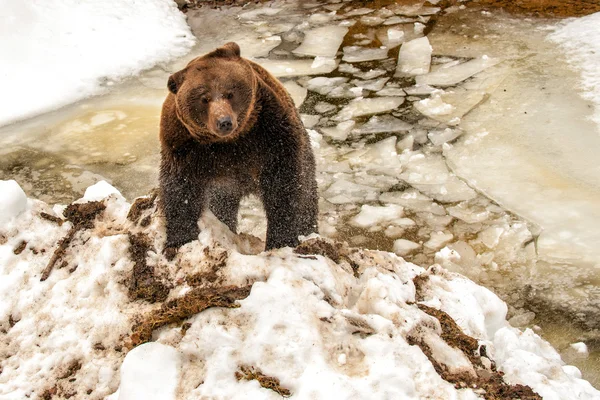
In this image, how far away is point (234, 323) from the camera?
90.1 inches

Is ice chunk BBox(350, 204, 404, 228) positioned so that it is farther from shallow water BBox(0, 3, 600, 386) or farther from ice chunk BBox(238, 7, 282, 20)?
ice chunk BBox(238, 7, 282, 20)

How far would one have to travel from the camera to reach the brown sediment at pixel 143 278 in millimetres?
2607

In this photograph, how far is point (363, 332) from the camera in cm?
234

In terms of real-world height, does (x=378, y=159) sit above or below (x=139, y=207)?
below

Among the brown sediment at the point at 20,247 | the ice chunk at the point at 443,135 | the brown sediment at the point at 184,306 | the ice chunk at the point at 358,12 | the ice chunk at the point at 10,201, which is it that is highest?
the ice chunk at the point at 10,201

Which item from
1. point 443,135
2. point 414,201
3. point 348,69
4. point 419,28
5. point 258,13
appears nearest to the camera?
Answer: point 414,201

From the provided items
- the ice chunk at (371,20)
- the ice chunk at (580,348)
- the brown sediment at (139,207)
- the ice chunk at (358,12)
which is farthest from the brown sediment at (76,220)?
the ice chunk at (358,12)

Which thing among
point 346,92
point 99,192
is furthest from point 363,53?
point 99,192

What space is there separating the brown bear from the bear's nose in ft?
0.13

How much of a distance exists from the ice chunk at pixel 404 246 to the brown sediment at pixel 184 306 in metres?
1.67

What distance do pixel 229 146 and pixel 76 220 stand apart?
0.87 m

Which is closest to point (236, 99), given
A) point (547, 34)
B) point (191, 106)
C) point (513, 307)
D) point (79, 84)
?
point (191, 106)

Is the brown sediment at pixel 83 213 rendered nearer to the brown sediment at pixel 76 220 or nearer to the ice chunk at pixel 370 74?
the brown sediment at pixel 76 220

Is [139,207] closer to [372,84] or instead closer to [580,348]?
[580,348]
